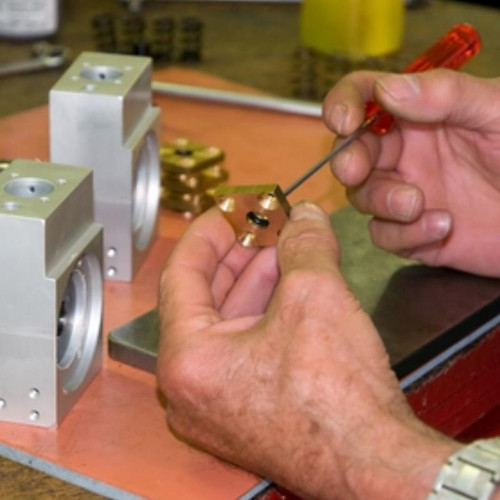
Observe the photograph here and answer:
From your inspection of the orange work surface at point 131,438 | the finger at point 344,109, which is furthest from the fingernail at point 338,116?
the orange work surface at point 131,438

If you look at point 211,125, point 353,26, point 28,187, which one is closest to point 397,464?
point 28,187

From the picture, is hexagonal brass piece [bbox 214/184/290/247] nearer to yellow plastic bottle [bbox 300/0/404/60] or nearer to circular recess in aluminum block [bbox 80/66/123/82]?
circular recess in aluminum block [bbox 80/66/123/82]

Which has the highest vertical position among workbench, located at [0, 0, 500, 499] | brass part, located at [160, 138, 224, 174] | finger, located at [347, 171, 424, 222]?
finger, located at [347, 171, 424, 222]

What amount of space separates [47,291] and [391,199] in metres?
0.32

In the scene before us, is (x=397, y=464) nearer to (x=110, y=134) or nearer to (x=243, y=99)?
(x=110, y=134)

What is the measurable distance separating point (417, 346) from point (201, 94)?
51 cm

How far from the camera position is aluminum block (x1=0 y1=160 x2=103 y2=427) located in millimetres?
648

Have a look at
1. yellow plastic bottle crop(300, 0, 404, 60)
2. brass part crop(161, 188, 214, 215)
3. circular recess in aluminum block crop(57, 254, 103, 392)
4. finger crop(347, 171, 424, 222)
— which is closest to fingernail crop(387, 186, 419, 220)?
finger crop(347, 171, 424, 222)

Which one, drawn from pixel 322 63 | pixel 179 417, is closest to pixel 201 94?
pixel 322 63

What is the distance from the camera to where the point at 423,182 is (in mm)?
951

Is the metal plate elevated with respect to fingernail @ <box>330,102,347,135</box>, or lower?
lower

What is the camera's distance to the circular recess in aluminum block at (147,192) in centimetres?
89

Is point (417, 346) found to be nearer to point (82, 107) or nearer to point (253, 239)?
point (253, 239)

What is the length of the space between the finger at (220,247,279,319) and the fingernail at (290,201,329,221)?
46mm
